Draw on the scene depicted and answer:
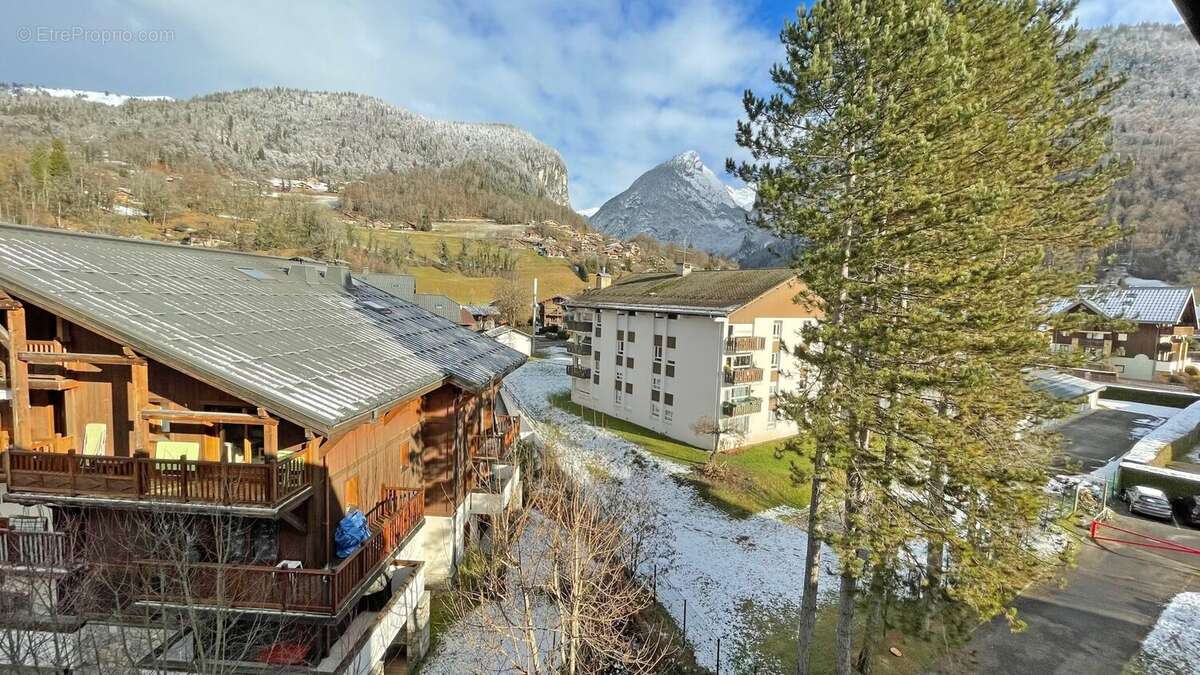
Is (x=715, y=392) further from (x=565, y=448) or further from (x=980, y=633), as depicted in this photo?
(x=980, y=633)

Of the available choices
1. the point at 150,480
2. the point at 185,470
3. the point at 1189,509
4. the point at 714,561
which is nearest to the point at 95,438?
the point at 150,480

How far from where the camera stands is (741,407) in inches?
1169

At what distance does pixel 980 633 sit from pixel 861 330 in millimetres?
10947

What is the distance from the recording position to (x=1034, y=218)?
1216 cm

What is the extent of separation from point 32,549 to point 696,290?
30765 millimetres

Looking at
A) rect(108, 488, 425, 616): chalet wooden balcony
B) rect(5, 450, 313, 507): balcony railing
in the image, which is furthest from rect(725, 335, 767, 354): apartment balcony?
rect(5, 450, 313, 507): balcony railing

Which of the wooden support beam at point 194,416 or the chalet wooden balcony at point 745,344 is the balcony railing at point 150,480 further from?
the chalet wooden balcony at point 745,344

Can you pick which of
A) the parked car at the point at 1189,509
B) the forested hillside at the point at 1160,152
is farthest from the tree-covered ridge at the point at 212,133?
the forested hillside at the point at 1160,152

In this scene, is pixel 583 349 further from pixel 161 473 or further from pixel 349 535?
pixel 161 473

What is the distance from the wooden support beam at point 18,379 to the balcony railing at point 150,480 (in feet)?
1.61

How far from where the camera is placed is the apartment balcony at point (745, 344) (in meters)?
28.9

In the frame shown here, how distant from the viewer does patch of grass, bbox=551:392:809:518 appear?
23.7 meters

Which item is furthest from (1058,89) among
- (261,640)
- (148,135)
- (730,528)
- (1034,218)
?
(148,135)

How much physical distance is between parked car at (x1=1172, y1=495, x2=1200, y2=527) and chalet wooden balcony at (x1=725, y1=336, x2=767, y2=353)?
18499mm
